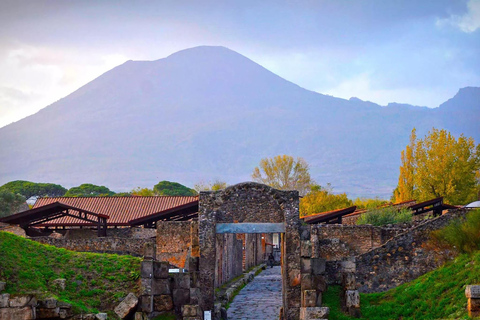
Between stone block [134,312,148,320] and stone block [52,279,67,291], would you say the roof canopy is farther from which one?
stone block [134,312,148,320]

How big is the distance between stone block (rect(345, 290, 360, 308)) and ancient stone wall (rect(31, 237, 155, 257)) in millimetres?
13565

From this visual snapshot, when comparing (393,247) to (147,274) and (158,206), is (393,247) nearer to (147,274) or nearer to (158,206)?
(147,274)

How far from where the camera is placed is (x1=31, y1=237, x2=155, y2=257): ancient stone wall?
3306 cm

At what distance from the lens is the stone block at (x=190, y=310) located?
22.5 m

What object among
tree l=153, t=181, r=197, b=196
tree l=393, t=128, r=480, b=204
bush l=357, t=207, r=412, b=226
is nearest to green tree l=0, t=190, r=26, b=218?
tree l=153, t=181, r=197, b=196

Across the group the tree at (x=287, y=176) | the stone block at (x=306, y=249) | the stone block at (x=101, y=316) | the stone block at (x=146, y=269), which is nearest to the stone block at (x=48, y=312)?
the stone block at (x=101, y=316)

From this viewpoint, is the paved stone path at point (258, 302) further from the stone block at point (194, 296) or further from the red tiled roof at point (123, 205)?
the red tiled roof at point (123, 205)

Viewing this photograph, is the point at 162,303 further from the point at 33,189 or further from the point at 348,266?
the point at 33,189

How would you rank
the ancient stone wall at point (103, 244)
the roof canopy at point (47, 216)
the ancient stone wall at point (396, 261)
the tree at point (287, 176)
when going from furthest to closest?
the tree at point (287, 176) → the roof canopy at point (47, 216) → the ancient stone wall at point (103, 244) → the ancient stone wall at point (396, 261)

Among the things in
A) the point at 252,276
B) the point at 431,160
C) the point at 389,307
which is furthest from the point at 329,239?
the point at 431,160

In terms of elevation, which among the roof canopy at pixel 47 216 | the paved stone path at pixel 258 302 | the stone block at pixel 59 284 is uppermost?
the roof canopy at pixel 47 216

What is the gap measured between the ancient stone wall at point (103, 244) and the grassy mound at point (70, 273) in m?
9.52

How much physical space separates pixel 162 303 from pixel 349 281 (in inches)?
258

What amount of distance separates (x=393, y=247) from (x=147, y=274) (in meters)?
11.7
